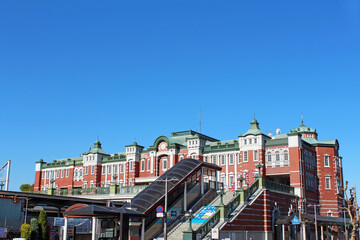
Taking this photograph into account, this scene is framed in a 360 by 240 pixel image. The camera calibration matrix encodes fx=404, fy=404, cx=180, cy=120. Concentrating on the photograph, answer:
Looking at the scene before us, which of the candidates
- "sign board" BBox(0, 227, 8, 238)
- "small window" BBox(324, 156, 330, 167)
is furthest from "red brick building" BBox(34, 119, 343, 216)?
"sign board" BBox(0, 227, 8, 238)

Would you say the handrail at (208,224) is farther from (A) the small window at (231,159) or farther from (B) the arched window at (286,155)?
(A) the small window at (231,159)

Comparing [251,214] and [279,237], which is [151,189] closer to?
[251,214]

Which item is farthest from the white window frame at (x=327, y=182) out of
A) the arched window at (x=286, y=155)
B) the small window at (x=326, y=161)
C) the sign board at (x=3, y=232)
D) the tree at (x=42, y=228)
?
the sign board at (x=3, y=232)

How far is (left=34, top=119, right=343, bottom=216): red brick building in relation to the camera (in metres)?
53.6

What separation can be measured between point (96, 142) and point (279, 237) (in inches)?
1649

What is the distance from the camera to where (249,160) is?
55500mm

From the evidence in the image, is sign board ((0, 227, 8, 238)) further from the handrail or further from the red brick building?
the red brick building

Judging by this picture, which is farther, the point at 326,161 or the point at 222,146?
the point at 222,146

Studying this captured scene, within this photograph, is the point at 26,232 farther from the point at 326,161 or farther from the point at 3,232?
the point at 326,161

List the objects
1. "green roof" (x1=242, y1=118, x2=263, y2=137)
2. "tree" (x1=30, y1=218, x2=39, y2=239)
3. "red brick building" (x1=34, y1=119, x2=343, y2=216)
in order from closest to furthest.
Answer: "tree" (x1=30, y1=218, x2=39, y2=239) < "red brick building" (x1=34, y1=119, x2=343, y2=216) < "green roof" (x1=242, y1=118, x2=263, y2=137)

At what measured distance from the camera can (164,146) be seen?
64.9 metres

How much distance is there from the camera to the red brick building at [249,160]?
53594 mm

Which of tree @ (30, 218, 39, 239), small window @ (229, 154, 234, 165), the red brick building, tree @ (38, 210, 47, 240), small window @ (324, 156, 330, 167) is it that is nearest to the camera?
tree @ (30, 218, 39, 239)

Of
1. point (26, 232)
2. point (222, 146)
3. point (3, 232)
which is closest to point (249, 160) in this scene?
point (222, 146)
